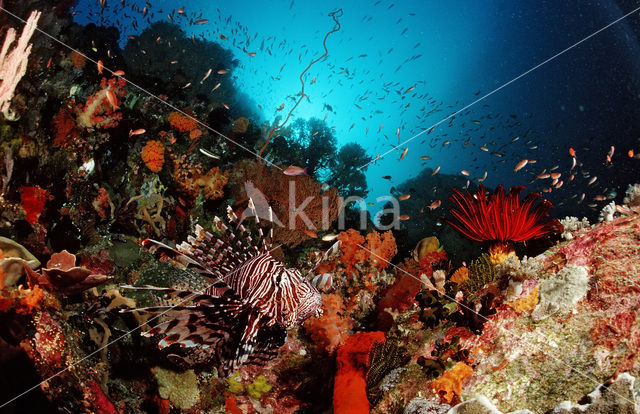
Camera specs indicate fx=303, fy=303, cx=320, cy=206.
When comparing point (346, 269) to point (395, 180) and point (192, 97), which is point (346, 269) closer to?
point (192, 97)

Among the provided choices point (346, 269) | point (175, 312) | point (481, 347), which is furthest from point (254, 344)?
point (346, 269)

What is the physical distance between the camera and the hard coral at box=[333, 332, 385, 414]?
2877mm

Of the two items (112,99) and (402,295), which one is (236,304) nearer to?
(402,295)

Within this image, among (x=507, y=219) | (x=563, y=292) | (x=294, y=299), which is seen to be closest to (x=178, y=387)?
(x=294, y=299)

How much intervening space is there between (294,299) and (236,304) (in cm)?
53

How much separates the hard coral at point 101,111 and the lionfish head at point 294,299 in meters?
5.58

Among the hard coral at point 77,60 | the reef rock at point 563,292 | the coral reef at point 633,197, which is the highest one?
the hard coral at point 77,60

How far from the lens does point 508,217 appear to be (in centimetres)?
492

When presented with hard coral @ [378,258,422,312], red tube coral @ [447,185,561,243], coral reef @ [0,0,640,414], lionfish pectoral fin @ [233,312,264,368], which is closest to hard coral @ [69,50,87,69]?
coral reef @ [0,0,640,414]

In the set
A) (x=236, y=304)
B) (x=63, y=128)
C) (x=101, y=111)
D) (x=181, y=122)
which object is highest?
(x=181, y=122)

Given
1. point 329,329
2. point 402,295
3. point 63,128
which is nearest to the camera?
point 329,329

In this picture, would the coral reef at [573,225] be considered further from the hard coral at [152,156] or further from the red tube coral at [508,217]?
the hard coral at [152,156]

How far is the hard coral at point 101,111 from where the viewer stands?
6.00 metres

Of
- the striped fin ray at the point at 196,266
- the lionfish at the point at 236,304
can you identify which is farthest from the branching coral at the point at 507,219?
the striped fin ray at the point at 196,266
